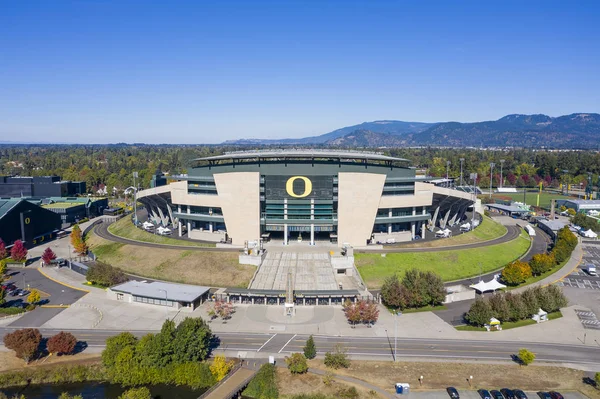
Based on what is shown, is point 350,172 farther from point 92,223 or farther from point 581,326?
point 92,223

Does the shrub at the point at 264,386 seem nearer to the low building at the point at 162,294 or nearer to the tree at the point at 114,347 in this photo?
the tree at the point at 114,347

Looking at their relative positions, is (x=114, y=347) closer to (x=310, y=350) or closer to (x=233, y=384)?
(x=233, y=384)

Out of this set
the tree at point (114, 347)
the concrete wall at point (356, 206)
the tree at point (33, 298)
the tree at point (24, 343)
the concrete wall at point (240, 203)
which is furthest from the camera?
the concrete wall at point (240, 203)

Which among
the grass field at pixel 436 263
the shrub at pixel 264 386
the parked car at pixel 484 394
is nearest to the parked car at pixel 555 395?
the parked car at pixel 484 394

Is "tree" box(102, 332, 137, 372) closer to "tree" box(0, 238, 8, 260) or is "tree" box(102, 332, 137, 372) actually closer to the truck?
"tree" box(0, 238, 8, 260)

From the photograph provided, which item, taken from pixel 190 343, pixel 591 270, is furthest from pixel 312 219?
pixel 591 270

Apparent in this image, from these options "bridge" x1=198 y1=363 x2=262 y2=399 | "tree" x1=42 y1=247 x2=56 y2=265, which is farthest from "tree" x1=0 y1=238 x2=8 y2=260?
"bridge" x1=198 y1=363 x2=262 y2=399
